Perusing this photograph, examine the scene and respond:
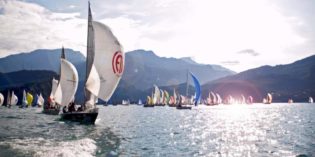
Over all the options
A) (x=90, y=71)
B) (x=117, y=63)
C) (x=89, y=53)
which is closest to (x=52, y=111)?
(x=89, y=53)

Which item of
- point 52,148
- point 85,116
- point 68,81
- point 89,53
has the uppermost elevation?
point 89,53

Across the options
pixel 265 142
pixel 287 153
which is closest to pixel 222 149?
pixel 287 153

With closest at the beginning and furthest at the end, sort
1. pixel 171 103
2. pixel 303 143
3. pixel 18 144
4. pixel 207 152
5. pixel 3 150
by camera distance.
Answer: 1. pixel 3 150
2. pixel 18 144
3. pixel 207 152
4. pixel 303 143
5. pixel 171 103

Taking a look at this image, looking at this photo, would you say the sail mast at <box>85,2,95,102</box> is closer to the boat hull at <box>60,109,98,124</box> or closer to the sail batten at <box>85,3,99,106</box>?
the sail batten at <box>85,3,99,106</box>

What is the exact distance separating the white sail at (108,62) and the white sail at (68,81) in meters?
19.0

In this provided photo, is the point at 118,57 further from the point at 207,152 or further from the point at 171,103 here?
the point at 171,103

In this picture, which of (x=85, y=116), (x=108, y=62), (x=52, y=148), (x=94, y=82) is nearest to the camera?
(x=52, y=148)

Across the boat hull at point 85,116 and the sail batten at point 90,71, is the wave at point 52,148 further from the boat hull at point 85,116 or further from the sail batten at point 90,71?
the boat hull at point 85,116

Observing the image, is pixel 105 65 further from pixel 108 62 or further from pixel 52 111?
pixel 52 111

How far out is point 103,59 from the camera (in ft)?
153

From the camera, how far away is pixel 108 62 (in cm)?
4625

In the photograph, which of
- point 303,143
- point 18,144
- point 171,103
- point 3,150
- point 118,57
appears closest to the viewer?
point 3,150

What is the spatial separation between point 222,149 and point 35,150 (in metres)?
16.5

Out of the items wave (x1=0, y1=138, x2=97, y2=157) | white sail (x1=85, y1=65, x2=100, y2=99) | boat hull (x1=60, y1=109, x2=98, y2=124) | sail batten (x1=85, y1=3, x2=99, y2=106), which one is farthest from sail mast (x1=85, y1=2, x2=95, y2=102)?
wave (x1=0, y1=138, x2=97, y2=157)
